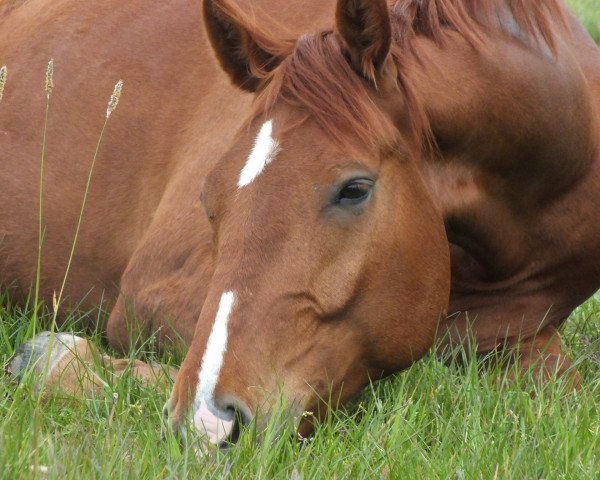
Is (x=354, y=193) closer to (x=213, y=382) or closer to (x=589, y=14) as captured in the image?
(x=213, y=382)

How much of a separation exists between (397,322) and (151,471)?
94 cm

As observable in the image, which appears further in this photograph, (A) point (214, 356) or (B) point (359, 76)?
(B) point (359, 76)

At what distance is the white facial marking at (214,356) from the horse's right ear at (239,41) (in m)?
0.81

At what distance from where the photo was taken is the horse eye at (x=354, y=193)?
10.1ft

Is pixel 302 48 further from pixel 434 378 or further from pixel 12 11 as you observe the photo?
pixel 12 11

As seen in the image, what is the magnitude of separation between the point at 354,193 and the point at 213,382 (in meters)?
0.66

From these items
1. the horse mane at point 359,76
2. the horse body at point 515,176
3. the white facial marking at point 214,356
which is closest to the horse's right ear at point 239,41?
the horse mane at point 359,76

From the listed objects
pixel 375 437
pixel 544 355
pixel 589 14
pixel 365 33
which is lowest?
pixel 589 14

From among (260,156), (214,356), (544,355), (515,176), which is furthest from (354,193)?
(544,355)

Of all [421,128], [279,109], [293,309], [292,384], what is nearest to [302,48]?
[279,109]

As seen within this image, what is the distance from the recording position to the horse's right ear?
340cm

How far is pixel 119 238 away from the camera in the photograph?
4562 mm

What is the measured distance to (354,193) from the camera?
3.08 m

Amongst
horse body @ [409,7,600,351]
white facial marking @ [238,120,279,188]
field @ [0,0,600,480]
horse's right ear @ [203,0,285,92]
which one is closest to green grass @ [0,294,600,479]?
field @ [0,0,600,480]
